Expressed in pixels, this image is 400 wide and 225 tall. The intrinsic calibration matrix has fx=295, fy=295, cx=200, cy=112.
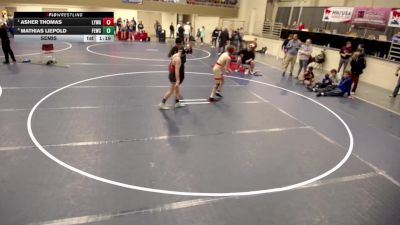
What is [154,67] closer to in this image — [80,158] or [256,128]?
[256,128]

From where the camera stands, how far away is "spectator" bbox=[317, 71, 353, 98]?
1089cm

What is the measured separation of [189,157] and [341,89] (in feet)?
25.7

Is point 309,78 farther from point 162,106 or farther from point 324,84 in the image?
point 162,106

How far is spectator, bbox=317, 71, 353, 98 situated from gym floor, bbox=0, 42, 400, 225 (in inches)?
23.4

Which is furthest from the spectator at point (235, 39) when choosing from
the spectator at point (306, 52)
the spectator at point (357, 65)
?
the spectator at point (357, 65)

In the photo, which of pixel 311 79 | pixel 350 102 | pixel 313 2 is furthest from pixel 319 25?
pixel 350 102

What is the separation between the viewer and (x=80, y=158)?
5531mm

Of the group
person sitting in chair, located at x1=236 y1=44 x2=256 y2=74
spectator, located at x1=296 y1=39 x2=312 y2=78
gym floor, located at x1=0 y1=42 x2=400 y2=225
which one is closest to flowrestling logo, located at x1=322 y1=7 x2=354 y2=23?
spectator, located at x1=296 y1=39 x2=312 y2=78

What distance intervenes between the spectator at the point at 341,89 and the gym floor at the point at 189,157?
0.59 meters

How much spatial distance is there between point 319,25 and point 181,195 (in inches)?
734

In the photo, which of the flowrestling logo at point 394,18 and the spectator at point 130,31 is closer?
the flowrestling logo at point 394,18

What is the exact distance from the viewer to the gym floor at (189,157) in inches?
169

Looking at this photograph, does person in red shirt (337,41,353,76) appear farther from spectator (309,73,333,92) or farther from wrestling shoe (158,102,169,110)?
wrestling shoe (158,102,169,110)
